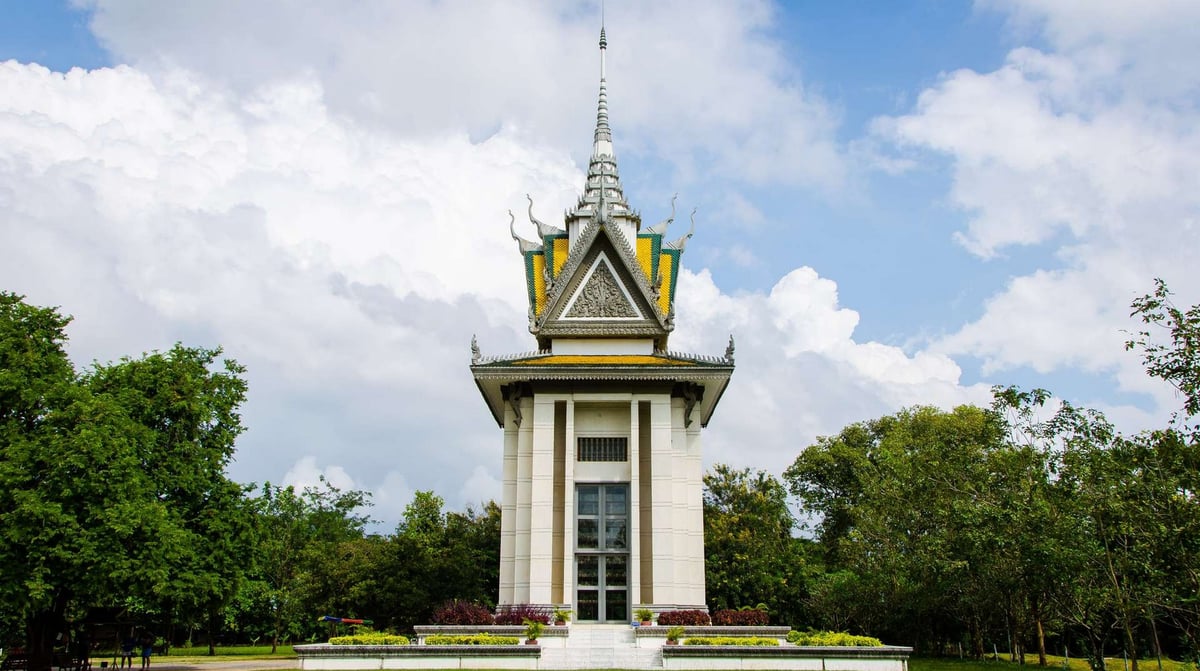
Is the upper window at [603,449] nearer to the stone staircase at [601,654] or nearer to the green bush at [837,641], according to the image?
the stone staircase at [601,654]

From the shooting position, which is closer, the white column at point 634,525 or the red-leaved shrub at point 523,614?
the red-leaved shrub at point 523,614

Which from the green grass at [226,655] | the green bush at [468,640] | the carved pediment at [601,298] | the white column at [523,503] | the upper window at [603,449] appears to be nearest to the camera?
the green bush at [468,640]

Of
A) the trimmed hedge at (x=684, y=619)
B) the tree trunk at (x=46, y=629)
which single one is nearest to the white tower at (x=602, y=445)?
the trimmed hedge at (x=684, y=619)

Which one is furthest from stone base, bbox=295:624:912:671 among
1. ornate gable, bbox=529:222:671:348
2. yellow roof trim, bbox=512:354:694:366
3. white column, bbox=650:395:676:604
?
ornate gable, bbox=529:222:671:348

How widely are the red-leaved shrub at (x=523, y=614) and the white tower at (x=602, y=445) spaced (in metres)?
0.64

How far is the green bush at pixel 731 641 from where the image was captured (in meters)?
21.1

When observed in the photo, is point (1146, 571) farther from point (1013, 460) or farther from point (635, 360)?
point (635, 360)

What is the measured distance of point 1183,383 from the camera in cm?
1548

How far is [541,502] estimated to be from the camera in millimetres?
26547

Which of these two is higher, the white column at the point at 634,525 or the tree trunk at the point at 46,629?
the white column at the point at 634,525

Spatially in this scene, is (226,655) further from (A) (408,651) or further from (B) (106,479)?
(A) (408,651)

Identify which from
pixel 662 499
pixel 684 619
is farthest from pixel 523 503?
A: pixel 684 619

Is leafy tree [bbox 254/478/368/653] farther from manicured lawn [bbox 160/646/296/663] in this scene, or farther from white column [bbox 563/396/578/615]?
white column [bbox 563/396/578/615]

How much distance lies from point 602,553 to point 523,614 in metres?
3.42
